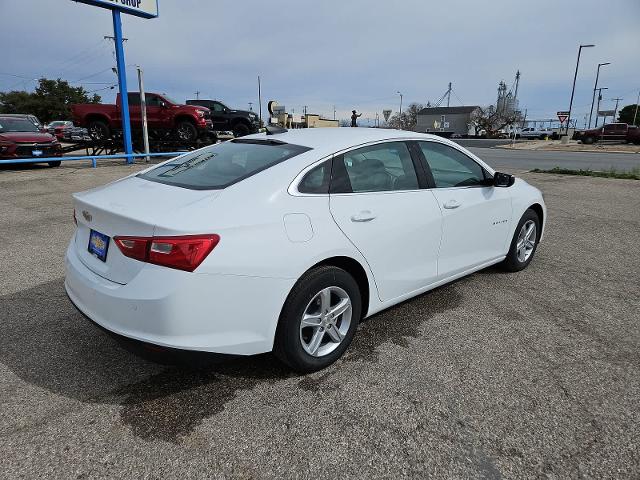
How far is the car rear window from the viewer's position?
2.77m

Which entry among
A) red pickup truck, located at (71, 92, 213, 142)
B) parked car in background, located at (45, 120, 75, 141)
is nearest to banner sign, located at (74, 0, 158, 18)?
red pickup truck, located at (71, 92, 213, 142)

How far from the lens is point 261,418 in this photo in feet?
7.89

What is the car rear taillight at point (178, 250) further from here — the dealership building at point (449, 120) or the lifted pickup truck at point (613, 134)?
Result: the dealership building at point (449, 120)

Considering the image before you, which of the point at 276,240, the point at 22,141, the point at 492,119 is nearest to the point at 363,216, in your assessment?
the point at 276,240

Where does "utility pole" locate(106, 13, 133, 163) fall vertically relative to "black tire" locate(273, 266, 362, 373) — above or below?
above

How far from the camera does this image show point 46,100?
6881 centimetres

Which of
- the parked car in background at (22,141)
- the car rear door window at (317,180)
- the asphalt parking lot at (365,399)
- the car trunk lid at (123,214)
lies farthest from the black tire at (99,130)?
the car rear door window at (317,180)

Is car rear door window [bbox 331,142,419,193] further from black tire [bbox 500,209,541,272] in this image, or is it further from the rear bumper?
black tire [bbox 500,209,541,272]

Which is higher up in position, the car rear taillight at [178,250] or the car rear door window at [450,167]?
the car rear door window at [450,167]

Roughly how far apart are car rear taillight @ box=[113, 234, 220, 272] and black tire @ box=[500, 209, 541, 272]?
3.38 m

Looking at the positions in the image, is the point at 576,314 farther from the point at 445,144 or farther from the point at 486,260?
the point at 445,144

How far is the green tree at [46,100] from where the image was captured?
224 feet

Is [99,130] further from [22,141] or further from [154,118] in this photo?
[22,141]

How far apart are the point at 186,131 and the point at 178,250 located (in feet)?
54.3
